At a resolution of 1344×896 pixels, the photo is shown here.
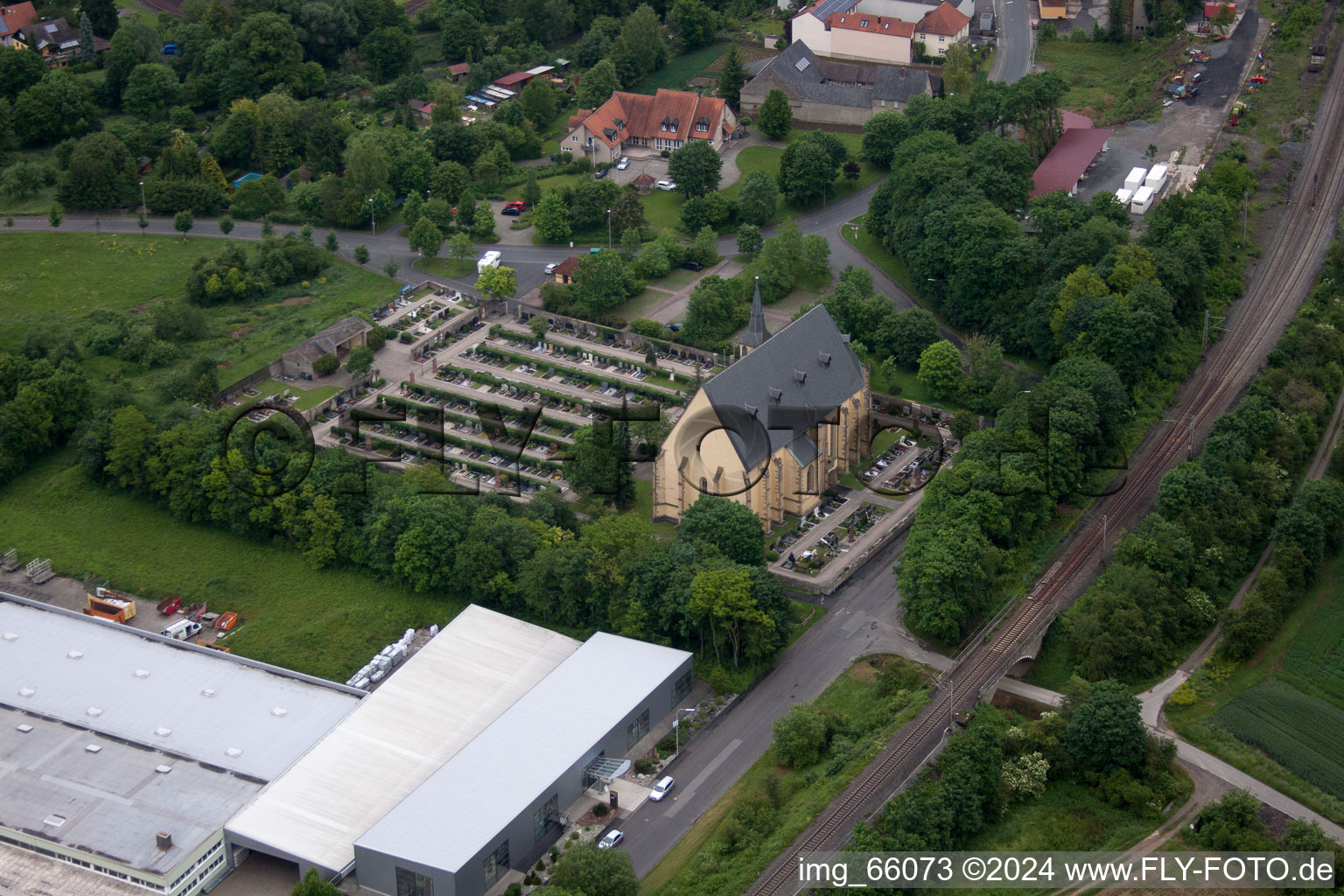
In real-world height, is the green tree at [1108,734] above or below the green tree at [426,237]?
below

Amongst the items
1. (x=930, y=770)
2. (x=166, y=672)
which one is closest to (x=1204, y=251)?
(x=930, y=770)

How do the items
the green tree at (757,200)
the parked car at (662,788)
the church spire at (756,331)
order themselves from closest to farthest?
the parked car at (662,788), the church spire at (756,331), the green tree at (757,200)

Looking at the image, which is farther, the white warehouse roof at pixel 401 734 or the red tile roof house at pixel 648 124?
the red tile roof house at pixel 648 124

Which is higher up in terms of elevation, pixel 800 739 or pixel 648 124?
pixel 648 124

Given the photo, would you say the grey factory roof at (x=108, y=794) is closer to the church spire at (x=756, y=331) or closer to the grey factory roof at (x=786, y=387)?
the grey factory roof at (x=786, y=387)

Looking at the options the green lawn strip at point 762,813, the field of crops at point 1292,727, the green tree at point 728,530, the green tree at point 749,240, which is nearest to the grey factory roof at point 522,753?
the green lawn strip at point 762,813

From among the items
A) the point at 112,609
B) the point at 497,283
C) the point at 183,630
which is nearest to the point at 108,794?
the point at 183,630

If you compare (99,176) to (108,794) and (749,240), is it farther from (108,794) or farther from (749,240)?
(108,794)
